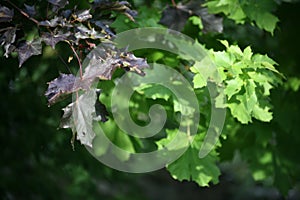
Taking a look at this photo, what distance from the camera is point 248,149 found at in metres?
2.29

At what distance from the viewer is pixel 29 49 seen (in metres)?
1.33

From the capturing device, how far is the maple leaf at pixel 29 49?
132 cm

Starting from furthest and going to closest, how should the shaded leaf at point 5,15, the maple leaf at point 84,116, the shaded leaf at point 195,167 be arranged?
the shaded leaf at point 195,167 < the shaded leaf at point 5,15 < the maple leaf at point 84,116

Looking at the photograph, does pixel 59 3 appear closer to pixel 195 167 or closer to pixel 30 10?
pixel 30 10

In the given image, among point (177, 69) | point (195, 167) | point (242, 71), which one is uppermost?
point (242, 71)

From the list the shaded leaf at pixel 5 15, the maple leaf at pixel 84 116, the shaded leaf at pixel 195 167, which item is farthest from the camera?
the shaded leaf at pixel 195 167

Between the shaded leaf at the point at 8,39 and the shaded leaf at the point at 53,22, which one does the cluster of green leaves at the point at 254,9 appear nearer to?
the shaded leaf at the point at 53,22

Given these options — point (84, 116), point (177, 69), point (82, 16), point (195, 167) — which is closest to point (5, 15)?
point (82, 16)

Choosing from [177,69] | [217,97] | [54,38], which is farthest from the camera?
[177,69]

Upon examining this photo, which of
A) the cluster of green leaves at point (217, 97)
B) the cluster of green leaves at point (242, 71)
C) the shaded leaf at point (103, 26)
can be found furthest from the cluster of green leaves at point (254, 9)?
the shaded leaf at point (103, 26)

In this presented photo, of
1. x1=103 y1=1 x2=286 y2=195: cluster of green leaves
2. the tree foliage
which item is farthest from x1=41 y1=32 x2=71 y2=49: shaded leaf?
x1=103 y1=1 x2=286 y2=195: cluster of green leaves

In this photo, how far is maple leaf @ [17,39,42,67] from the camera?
132cm

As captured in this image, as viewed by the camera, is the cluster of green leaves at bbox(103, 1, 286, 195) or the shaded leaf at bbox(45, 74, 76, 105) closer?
the shaded leaf at bbox(45, 74, 76, 105)

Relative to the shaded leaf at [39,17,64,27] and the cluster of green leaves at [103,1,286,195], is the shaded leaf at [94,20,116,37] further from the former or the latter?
the cluster of green leaves at [103,1,286,195]
